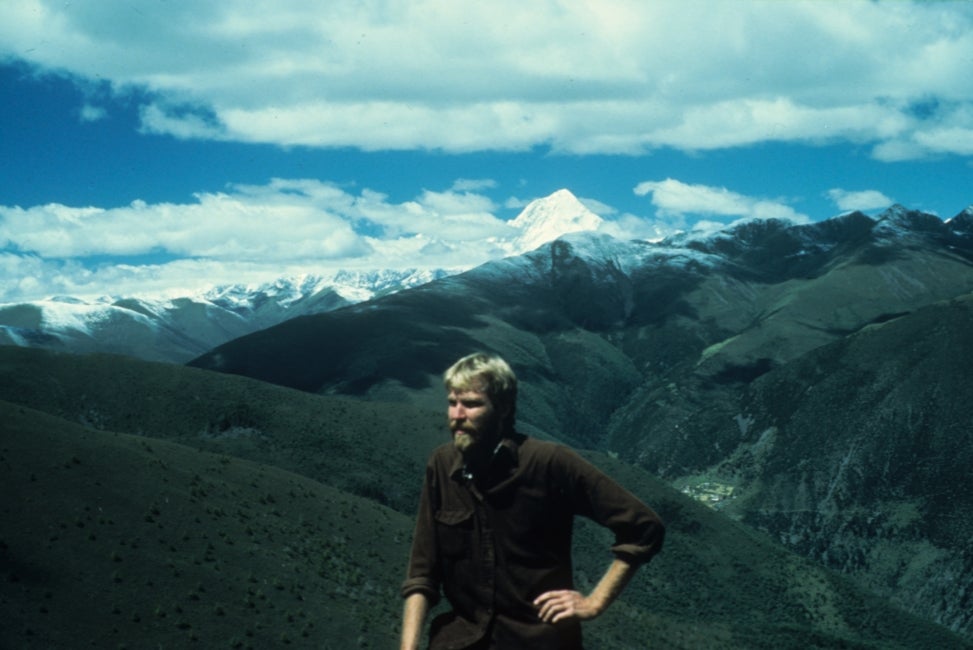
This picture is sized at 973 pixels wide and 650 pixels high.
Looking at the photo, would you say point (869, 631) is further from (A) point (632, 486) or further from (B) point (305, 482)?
(B) point (305, 482)

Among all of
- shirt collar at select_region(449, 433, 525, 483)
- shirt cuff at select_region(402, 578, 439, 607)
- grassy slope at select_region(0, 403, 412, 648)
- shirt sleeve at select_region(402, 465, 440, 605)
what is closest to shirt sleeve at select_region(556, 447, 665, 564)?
shirt collar at select_region(449, 433, 525, 483)

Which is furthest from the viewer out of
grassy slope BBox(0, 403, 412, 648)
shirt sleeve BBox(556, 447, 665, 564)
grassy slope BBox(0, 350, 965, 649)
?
grassy slope BBox(0, 350, 965, 649)

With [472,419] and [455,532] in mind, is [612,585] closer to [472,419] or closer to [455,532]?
[455,532]

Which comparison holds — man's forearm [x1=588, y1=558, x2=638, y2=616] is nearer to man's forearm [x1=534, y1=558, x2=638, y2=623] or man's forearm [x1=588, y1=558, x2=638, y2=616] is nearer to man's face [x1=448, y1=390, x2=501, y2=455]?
man's forearm [x1=534, y1=558, x2=638, y2=623]

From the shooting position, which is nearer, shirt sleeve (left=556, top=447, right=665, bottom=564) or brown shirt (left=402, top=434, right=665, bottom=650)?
shirt sleeve (left=556, top=447, right=665, bottom=564)

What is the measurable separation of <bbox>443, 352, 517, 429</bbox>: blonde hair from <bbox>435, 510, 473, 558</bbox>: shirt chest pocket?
3.00 feet

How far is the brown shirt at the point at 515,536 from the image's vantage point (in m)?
6.97

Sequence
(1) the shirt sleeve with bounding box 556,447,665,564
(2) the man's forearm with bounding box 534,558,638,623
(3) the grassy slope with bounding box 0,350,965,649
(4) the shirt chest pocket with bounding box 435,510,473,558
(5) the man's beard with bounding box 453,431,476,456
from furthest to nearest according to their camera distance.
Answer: (3) the grassy slope with bounding box 0,350,965,649
(4) the shirt chest pocket with bounding box 435,510,473,558
(5) the man's beard with bounding box 453,431,476,456
(2) the man's forearm with bounding box 534,558,638,623
(1) the shirt sleeve with bounding box 556,447,665,564

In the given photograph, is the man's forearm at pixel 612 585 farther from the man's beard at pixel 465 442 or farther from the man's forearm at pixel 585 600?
the man's beard at pixel 465 442

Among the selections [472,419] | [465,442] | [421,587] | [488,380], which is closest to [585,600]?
[421,587]

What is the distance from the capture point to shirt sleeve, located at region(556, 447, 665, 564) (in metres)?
6.85

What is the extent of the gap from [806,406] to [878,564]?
165 ft

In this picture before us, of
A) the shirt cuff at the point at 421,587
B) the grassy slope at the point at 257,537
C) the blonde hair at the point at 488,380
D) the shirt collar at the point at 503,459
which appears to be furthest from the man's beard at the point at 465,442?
the grassy slope at the point at 257,537

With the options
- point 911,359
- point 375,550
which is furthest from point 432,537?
point 911,359
